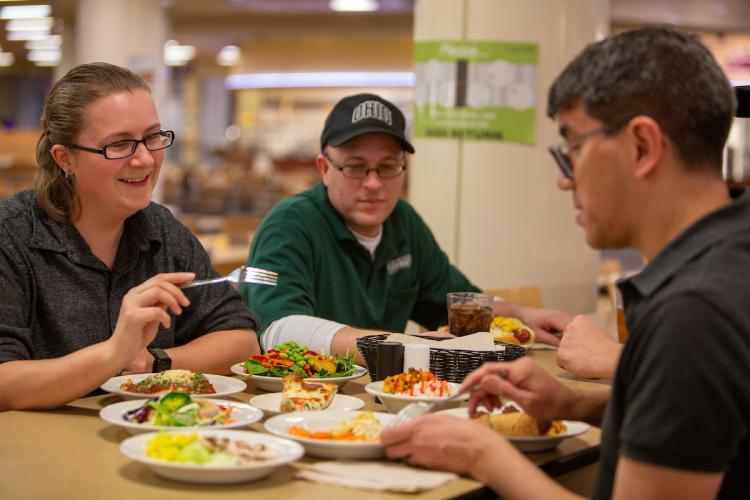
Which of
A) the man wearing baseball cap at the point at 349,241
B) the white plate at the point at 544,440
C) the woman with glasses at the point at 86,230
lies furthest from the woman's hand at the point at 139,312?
the man wearing baseball cap at the point at 349,241

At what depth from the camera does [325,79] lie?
62.4 ft

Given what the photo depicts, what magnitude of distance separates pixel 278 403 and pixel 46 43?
58.7 feet

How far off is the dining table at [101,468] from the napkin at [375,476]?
0.01 metres

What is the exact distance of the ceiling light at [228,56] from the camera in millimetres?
20234

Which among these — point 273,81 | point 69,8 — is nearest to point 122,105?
point 69,8

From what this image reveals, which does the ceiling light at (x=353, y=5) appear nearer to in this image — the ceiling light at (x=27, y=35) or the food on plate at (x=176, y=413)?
the ceiling light at (x=27, y=35)

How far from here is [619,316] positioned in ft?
10.2

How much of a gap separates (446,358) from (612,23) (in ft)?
42.4

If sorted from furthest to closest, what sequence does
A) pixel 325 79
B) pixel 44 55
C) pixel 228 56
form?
pixel 228 56, pixel 44 55, pixel 325 79

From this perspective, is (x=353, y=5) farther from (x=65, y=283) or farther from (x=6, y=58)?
(x=6, y=58)

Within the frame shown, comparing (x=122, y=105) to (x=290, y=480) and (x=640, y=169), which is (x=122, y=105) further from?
(x=640, y=169)

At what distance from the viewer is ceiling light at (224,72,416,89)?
1847 cm

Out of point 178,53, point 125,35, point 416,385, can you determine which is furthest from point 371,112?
point 178,53

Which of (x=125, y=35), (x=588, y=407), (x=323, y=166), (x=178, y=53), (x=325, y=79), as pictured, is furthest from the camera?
(x=178, y=53)
